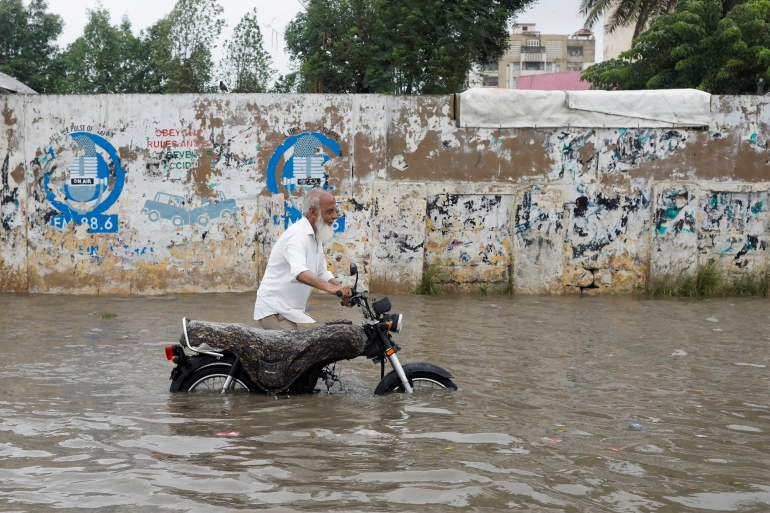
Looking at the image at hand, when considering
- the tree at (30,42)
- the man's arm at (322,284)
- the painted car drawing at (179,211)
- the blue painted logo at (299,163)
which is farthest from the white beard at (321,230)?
the tree at (30,42)

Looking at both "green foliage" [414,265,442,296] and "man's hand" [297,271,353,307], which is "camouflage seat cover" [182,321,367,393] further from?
"green foliage" [414,265,442,296]

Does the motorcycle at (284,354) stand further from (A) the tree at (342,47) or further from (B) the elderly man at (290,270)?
(A) the tree at (342,47)

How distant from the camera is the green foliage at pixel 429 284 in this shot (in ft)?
41.4

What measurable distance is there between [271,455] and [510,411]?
1833 mm

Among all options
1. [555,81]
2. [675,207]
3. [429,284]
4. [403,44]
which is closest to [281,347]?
[429,284]

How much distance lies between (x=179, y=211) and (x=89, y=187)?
4.22 feet

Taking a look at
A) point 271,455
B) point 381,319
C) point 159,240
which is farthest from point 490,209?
point 271,455

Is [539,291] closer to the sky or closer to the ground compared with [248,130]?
closer to the ground

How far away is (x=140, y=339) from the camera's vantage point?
8.97 metres

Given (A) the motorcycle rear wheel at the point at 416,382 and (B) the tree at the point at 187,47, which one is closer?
(A) the motorcycle rear wheel at the point at 416,382

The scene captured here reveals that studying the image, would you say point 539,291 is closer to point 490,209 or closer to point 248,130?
point 490,209

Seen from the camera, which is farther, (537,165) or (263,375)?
(537,165)

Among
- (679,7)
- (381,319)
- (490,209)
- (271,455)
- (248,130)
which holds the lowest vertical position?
(271,455)

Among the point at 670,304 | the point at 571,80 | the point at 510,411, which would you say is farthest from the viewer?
the point at 571,80
